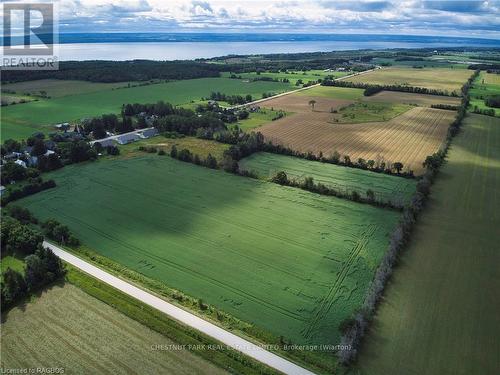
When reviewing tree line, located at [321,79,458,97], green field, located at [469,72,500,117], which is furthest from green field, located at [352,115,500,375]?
tree line, located at [321,79,458,97]

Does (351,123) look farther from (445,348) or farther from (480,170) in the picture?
(445,348)

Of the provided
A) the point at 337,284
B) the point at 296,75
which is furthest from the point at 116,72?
the point at 337,284

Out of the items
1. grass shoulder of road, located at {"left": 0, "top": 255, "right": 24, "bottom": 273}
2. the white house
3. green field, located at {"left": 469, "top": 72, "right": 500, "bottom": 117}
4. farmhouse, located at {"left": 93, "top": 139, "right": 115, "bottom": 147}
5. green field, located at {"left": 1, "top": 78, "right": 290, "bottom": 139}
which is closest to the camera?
grass shoulder of road, located at {"left": 0, "top": 255, "right": 24, "bottom": 273}

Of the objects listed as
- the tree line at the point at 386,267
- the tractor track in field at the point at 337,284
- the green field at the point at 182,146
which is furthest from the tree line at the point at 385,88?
the tractor track in field at the point at 337,284

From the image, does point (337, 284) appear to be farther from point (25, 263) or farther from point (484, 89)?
point (484, 89)

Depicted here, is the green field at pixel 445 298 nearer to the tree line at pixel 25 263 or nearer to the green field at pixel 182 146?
the tree line at pixel 25 263

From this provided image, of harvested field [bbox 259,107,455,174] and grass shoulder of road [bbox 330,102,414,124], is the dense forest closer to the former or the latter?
grass shoulder of road [bbox 330,102,414,124]

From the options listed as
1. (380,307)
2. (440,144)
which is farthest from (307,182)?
(440,144)
